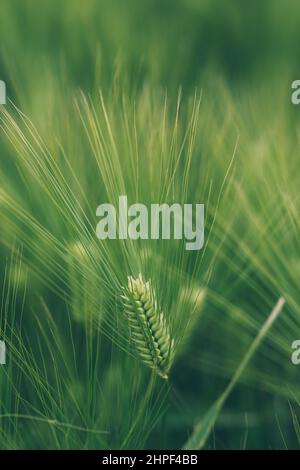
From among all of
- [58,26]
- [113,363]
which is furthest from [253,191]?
[58,26]

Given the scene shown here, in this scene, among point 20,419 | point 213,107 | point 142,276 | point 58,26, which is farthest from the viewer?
point 58,26

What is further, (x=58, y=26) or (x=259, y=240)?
(x=58, y=26)
